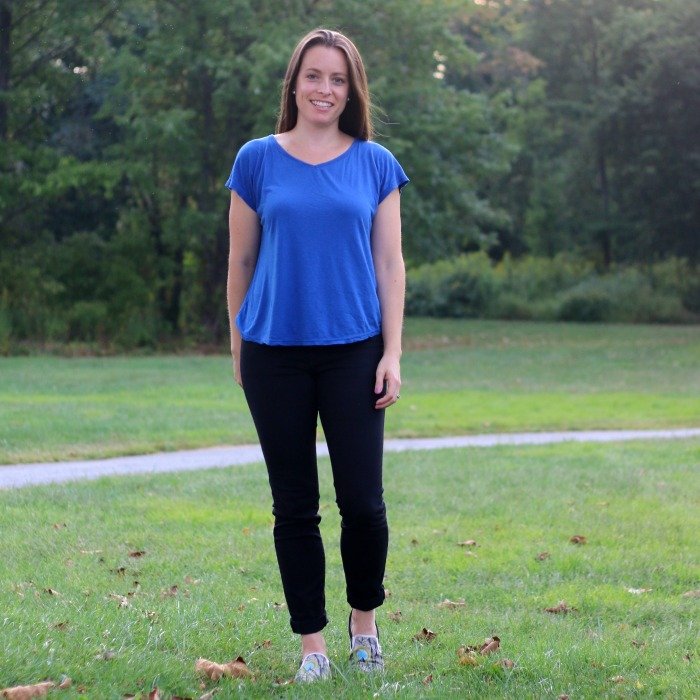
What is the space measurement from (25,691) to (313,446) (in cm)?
115

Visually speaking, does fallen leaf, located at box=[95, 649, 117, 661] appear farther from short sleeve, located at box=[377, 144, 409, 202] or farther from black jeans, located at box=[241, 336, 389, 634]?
short sleeve, located at box=[377, 144, 409, 202]

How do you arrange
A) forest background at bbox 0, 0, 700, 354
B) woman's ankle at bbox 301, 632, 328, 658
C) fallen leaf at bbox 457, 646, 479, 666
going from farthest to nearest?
forest background at bbox 0, 0, 700, 354 → fallen leaf at bbox 457, 646, 479, 666 → woman's ankle at bbox 301, 632, 328, 658

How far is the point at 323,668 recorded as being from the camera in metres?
3.89

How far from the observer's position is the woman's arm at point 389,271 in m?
3.81

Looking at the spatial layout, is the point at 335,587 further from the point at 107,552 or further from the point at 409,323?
the point at 409,323

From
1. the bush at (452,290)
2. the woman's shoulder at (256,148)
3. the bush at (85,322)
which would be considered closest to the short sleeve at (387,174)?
the woman's shoulder at (256,148)

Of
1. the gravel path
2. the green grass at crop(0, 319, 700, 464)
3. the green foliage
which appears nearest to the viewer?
the gravel path

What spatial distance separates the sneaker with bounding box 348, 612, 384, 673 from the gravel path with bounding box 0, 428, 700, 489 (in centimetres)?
462

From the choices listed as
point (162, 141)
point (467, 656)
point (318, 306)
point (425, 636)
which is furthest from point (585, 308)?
point (318, 306)

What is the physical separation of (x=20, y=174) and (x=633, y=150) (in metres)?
18.6

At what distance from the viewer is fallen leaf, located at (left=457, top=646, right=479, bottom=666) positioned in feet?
13.7

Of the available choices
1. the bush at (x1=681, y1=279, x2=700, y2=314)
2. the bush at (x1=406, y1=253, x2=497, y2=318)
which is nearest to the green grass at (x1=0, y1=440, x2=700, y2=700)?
the bush at (x1=681, y1=279, x2=700, y2=314)

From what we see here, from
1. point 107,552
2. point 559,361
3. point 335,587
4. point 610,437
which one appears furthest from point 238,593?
point 559,361

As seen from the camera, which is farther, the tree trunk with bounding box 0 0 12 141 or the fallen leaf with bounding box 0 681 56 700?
the tree trunk with bounding box 0 0 12 141
